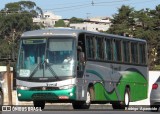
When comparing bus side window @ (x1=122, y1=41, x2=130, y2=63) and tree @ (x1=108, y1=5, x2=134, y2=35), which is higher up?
tree @ (x1=108, y1=5, x2=134, y2=35)

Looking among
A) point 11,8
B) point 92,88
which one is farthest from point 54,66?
point 11,8

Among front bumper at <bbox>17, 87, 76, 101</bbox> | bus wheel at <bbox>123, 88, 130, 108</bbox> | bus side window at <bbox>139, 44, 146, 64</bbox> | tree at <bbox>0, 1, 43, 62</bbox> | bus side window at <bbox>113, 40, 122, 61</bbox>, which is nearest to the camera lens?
front bumper at <bbox>17, 87, 76, 101</bbox>

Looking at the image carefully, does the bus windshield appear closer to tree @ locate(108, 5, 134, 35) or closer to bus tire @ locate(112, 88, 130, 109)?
bus tire @ locate(112, 88, 130, 109)

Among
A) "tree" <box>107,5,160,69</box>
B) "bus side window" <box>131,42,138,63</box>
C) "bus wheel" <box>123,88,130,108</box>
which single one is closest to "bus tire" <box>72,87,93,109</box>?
"bus wheel" <box>123,88,130,108</box>

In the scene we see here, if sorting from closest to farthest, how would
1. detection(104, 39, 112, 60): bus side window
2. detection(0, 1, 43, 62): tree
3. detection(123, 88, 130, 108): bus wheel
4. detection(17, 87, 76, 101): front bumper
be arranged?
detection(17, 87, 76, 101): front bumper < detection(104, 39, 112, 60): bus side window < detection(123, 88, 130, 108): bus wheel < detection(0, 1, 43, 62): tree

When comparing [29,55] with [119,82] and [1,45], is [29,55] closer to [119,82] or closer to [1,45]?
[119,82]

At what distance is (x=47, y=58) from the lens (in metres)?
23.1

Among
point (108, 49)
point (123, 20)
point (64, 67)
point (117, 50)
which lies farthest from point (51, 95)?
point (123, 20)

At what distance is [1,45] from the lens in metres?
103

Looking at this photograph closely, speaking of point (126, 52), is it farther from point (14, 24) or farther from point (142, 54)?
point (14, 24)

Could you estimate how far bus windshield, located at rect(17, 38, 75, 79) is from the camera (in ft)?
75.5

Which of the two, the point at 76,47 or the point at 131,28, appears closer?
the point at 76,47

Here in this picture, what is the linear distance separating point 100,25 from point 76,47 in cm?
15677

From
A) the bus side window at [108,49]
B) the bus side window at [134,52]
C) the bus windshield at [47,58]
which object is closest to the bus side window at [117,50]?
the bus side window at [108,49]
